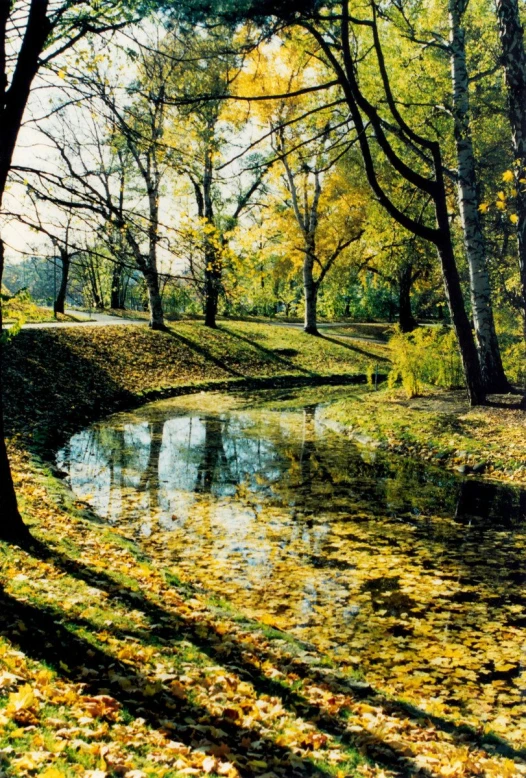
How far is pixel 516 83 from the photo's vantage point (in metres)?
10.0

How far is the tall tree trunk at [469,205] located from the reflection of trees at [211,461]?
6083mm

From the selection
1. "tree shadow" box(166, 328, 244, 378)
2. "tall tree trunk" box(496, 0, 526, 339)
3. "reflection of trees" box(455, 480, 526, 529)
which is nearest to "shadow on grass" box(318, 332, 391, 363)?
"tree shadow" box(166, 328, 244, 378)

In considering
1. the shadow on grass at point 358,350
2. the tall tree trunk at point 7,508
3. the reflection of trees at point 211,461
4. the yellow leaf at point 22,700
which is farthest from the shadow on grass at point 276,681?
the shadow on grass at point 358,350

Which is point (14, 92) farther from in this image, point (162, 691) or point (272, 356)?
point (272, 356)

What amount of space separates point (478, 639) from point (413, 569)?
1.56 meters

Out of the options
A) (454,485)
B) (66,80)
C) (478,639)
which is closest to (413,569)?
(478,639)

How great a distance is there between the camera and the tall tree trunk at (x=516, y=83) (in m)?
9.72

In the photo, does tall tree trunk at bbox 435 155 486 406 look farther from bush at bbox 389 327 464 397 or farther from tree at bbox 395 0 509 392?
bush at bbox 389 327 464 397

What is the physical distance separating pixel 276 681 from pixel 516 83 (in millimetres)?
9388

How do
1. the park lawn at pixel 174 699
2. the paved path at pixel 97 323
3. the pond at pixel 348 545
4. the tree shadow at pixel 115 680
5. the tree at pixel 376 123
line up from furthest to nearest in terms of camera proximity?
the paved path at pixel 97 323 → the tree at pixel 376 123 → the pond at pixel 348 545 → the tree shadow at pixel 115 680 → the park lawn at pixel 174 699

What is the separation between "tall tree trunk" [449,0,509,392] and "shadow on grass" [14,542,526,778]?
1044cm

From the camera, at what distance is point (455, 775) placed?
3.63 m

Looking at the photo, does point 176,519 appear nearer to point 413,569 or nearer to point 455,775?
point 413,569

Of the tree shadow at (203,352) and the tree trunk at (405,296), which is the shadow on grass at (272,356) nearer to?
the tree shadow at (203,352)
